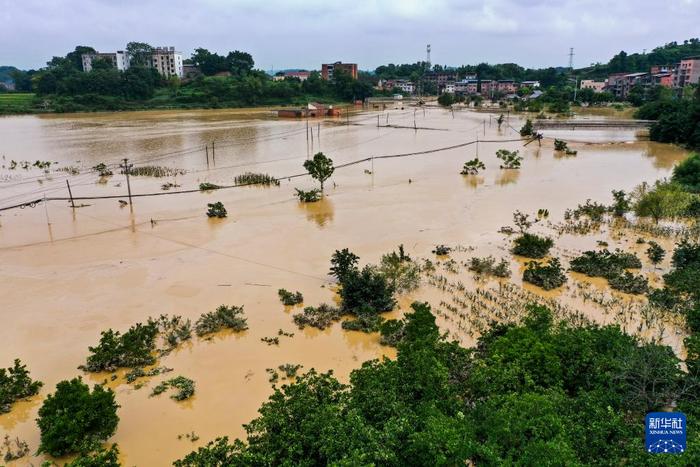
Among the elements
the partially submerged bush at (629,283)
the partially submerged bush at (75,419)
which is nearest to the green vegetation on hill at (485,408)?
the partially submerged bush at (75,419)

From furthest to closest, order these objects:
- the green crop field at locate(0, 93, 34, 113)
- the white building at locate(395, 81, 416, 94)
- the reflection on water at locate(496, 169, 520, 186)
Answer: the white building at locate(395, 81, 416, 94), the green crop field at locate(0, 93, 34, 113), the reflection on water at locate(496, 169, 520, 186)

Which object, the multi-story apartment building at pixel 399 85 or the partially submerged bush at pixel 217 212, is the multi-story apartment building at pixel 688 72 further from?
the partially submerged bush at pixel 217 212

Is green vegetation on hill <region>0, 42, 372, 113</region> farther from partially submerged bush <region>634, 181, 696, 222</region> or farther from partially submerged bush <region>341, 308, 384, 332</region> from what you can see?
partially submerged bush <region>341, 308, 384, 332</region>

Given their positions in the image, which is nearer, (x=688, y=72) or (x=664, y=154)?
(x=664, y=154)

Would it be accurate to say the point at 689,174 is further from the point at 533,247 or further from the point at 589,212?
the point at 533,247

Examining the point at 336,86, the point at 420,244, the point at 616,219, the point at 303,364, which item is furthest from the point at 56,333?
the point at 336,86

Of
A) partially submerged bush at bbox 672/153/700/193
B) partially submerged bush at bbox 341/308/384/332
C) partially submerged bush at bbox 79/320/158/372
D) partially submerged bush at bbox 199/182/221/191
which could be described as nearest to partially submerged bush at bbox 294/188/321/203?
partially submerged bush at bbox 199/182/221/191

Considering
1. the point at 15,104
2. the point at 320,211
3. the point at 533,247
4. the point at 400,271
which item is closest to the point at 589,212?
the point at 533,247
